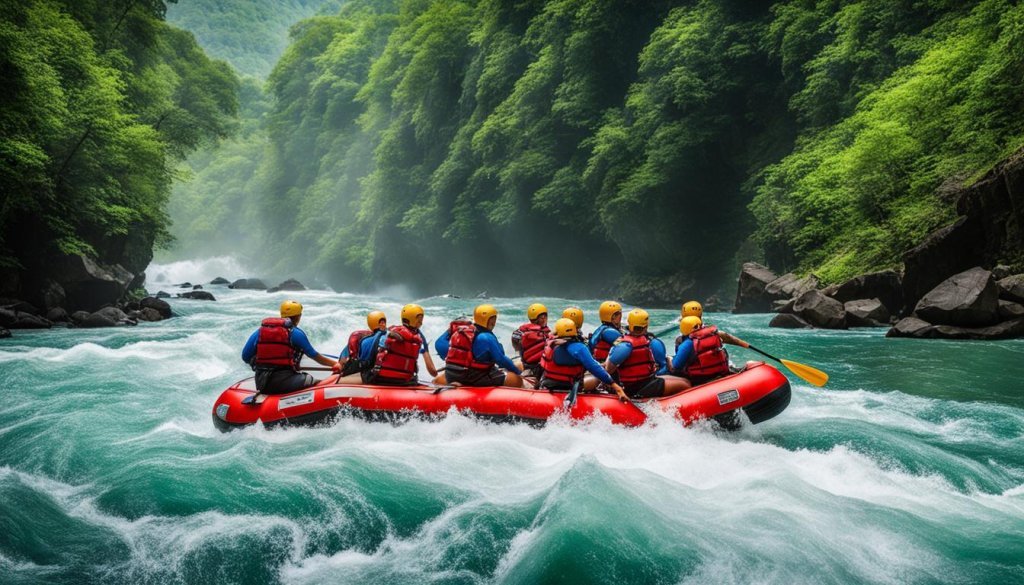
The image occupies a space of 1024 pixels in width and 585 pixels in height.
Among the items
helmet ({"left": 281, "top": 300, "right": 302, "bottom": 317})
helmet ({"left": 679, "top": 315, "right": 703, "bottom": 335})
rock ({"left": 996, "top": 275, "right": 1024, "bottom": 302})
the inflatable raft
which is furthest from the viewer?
rock ({"left": 996, "top": 275, "right": 1024, "bottom": 302})

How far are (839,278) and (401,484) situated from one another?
13537 millimetres

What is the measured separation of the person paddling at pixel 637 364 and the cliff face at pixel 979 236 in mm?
8324

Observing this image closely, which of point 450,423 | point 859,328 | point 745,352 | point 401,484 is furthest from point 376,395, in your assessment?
point 859,328

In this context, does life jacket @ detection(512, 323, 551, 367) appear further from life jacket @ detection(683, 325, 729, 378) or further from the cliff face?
the cliff face

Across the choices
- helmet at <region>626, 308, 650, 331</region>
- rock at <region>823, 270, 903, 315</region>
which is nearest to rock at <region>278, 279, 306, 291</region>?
rock at <region>823, 270, 903, 315</region>

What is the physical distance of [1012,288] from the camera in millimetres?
11570

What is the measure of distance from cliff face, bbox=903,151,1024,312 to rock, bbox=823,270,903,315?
3.46 feet

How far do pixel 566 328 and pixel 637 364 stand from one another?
2.65 feet

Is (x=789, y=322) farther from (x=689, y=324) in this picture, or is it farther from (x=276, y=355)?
(x=276, y=355)

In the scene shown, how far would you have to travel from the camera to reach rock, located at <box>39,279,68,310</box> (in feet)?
53.9

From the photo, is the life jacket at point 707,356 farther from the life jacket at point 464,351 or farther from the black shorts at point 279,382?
the black shorts at point 279,382

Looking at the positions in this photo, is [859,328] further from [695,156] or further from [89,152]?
[89,152]

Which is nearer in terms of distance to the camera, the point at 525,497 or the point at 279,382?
the point at 525,497

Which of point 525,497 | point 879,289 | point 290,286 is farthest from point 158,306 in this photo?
point 290,286
